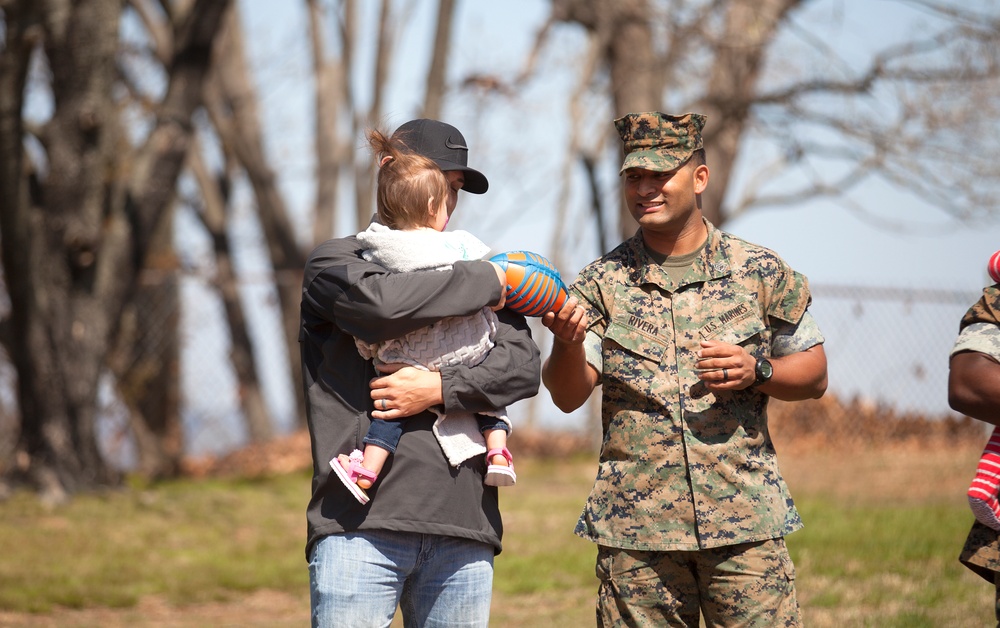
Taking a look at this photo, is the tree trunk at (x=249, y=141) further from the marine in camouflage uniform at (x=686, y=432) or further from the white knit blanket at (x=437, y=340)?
the white knit blanket at (x=437, y=340)

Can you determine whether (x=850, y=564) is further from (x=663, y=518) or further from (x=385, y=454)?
(x=385, y=454)

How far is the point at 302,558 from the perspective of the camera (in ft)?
24.2

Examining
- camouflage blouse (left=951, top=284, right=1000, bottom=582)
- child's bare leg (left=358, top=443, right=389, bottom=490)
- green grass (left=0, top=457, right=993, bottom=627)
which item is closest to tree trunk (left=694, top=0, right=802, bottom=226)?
green grass (left=0, top=457, right=993, bottom=627)

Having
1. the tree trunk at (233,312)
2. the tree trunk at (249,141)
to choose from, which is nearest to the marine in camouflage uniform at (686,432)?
the tree trunk at (233,312)

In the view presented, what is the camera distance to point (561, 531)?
800 centimetres

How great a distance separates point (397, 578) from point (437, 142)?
118 centimetres

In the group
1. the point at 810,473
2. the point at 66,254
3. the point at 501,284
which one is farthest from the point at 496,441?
the point at 810,473

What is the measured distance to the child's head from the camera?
2781 millimetres

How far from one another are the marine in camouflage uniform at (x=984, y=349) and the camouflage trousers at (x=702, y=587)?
563mm

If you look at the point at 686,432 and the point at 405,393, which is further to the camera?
the point at 686,432

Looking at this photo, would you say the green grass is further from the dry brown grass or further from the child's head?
the child's head

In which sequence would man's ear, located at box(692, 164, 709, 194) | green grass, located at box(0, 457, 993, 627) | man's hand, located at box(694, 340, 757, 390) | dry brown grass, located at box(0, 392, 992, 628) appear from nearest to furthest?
1. man's hand, located at box(694, 340, 757, 390)
2. man's ear, located at box(692, 164, 709, 194)
3. green grass, located at box(0, 457, 993, 627)
4. dry brown grass, located at box(0, 392, 992, 628)

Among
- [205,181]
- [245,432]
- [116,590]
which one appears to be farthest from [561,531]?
[205,181]

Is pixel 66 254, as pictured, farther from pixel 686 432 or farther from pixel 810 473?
pixel 810 473
